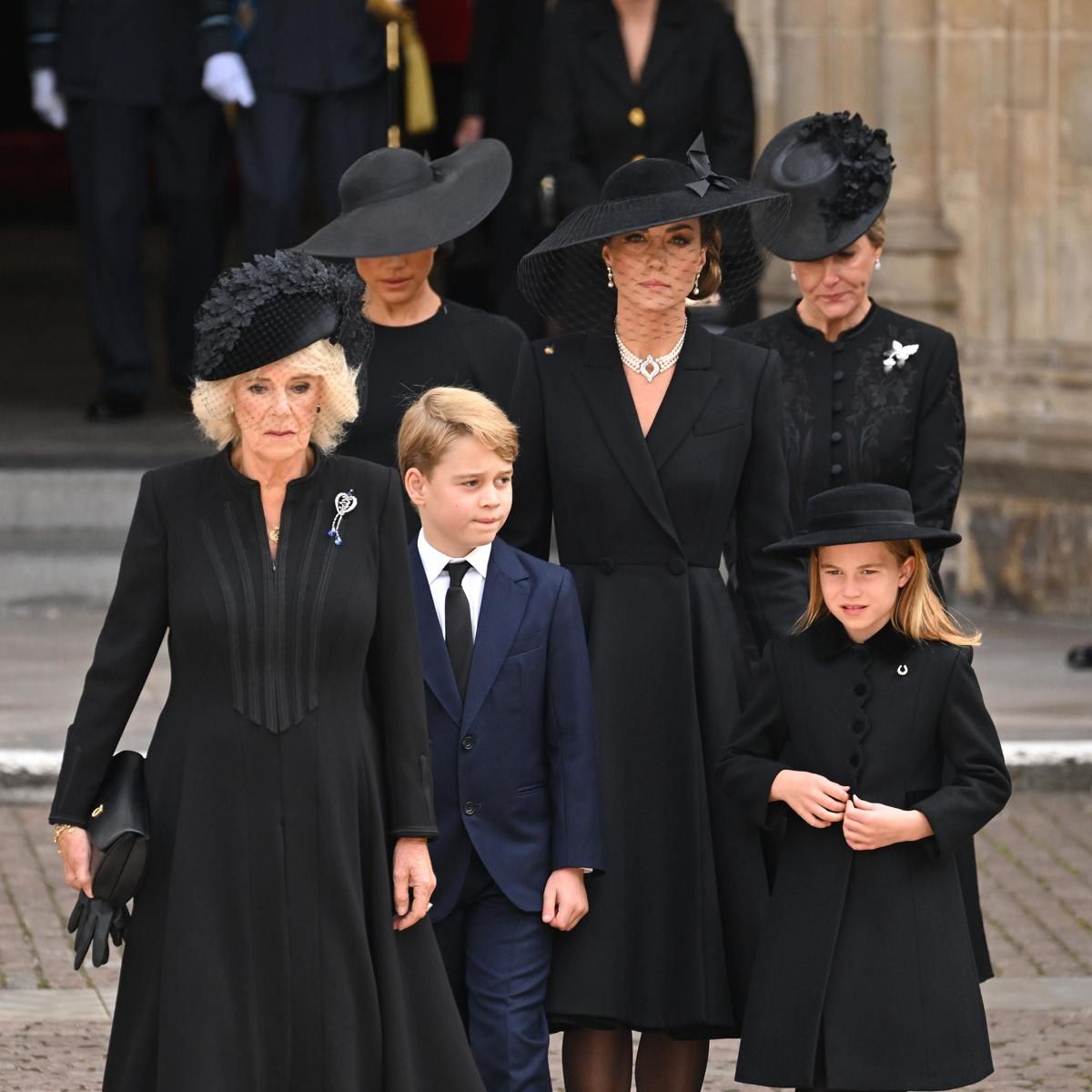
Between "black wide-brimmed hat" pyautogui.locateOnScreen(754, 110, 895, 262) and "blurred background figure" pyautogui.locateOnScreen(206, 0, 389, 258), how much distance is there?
4486mm

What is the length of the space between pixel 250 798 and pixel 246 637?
0.24 metres

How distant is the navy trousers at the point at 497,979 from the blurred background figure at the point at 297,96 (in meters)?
5.80

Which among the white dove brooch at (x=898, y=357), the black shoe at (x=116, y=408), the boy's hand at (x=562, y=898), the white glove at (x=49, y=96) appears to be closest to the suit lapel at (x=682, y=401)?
the boy's hand at (x=562, y=898)

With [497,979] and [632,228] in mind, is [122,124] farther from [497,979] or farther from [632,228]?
[497,979]

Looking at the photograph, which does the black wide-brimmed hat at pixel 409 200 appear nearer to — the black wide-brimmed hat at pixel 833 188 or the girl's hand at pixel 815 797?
the black wide-brimmed hat at pixel 833 188

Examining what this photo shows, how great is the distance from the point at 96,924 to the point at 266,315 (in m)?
0.95

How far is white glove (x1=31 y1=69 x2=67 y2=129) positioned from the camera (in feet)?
37.4

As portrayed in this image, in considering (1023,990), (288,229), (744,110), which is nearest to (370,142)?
(288,229)

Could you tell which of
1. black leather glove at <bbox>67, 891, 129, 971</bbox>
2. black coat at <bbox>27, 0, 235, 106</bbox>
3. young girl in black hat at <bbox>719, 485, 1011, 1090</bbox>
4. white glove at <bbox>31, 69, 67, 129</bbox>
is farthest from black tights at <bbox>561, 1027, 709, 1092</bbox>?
white glove at <bbox>31, 69, 67, 129</bbox>

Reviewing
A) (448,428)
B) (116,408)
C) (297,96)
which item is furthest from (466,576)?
(116,408)

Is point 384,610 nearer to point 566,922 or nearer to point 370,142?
point 566,922

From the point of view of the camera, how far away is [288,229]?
10672 mm

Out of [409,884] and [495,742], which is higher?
[495,742]

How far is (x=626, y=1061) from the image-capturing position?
17.0ft
